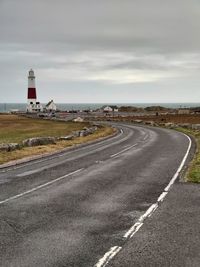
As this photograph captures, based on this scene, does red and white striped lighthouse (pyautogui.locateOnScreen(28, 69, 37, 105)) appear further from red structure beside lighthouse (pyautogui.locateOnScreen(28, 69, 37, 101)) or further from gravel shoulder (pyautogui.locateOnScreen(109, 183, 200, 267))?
gravel shoulder (pyautogui.locateOnScreen(109, 183, 200, 267))

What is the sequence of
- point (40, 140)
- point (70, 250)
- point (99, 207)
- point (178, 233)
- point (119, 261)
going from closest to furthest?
1. point (119, 261)
2. point (70, 250)
3. point (178, 233)
4. point (99, 207)
5. point (40, 140)

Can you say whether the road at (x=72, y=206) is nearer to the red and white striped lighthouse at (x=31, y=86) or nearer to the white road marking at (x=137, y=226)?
the white road marking at (x=137, y=226)

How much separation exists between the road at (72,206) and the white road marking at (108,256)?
0.03 metres

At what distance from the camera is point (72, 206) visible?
1143 cm

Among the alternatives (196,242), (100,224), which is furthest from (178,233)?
(100,224)

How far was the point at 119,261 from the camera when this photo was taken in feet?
24.1

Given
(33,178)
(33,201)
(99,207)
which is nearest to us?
(99,207)

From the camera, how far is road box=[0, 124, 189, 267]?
7.82 metres

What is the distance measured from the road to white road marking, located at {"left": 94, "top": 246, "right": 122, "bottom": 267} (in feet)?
0.11

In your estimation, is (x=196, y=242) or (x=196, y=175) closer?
(x=196, y=242)

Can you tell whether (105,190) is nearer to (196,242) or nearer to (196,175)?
(196,175)

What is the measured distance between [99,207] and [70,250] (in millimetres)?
3490

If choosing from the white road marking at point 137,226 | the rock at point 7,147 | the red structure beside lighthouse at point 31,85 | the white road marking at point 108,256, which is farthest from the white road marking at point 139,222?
the red structure beside lighthouse at point 31,85

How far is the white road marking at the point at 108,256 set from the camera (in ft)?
23.6
